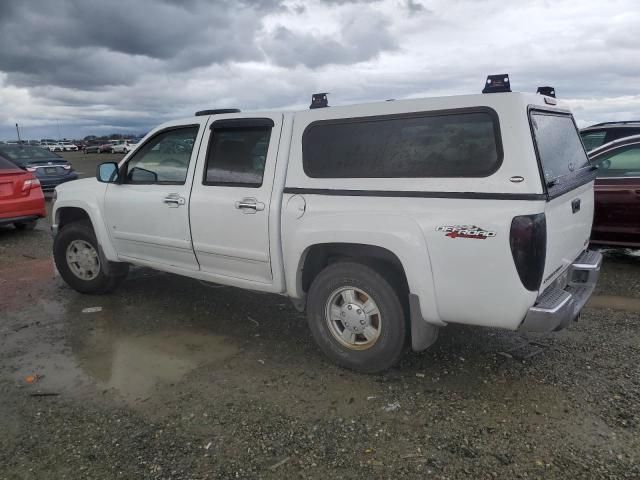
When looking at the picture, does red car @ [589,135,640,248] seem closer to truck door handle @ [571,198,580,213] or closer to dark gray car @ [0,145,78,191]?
truck door handle @ [571,198,580,213]

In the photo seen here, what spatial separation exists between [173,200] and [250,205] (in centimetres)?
92

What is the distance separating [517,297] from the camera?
116 inches

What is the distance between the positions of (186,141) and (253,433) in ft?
8.76

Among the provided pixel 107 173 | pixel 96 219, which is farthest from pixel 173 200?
pixel 96 219

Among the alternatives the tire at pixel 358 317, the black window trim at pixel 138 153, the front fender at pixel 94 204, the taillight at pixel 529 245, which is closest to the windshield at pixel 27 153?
the front fender at pixel 94 204

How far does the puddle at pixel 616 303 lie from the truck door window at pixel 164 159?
4.10 metres

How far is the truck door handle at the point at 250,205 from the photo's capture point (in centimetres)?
387

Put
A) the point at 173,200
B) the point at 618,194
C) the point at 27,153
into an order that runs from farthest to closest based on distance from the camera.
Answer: the point at 27,153 < the point at 618,194 < the point at 173,200

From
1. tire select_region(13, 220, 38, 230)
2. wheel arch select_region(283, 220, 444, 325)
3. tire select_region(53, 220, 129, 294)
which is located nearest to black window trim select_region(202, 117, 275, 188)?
wheel arch select_region(283, 220, 444, 325)

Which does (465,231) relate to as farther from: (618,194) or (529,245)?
(618,194)

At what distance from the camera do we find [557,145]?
353cm

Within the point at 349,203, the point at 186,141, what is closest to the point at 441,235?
the point at 349,203

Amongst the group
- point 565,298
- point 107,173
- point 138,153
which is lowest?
point 565,298

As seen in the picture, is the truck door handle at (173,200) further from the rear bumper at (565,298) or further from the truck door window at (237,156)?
the rear bumper at (565,298)
